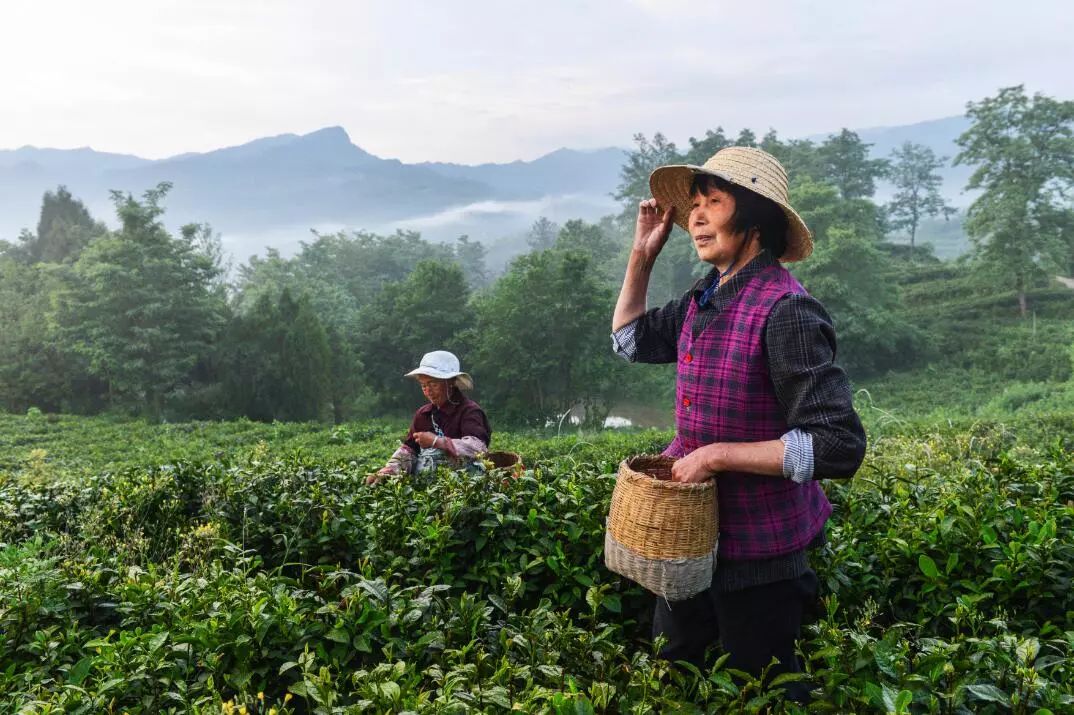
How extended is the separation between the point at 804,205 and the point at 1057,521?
2833 cm

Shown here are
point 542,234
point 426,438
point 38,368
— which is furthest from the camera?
point 542,234

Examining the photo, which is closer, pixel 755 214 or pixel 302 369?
pixel 755 214

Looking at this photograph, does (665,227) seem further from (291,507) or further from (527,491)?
(291,507)

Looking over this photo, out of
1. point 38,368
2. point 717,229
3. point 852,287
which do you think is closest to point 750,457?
point 717,229

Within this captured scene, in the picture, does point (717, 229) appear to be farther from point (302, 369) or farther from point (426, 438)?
point (302, 369)

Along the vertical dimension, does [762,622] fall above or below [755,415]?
below

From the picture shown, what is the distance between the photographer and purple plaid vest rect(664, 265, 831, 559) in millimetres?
1733

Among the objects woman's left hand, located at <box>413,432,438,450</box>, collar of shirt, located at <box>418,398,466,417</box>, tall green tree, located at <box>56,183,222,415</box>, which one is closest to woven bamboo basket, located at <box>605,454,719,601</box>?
woman's left hand, located at <box>413,432,438,450</box>

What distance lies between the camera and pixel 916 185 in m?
58.8

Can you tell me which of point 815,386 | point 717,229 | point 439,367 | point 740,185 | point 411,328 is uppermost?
point 740,185

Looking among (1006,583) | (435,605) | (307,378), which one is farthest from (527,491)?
(307,378)

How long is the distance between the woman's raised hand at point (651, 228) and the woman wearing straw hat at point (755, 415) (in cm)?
22

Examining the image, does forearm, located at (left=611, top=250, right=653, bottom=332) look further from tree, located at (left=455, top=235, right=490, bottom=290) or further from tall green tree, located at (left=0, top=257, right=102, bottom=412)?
tree, located at (left=455, top=235, right=490, bottom=290)

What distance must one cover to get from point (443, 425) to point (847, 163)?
45783 millimetres
